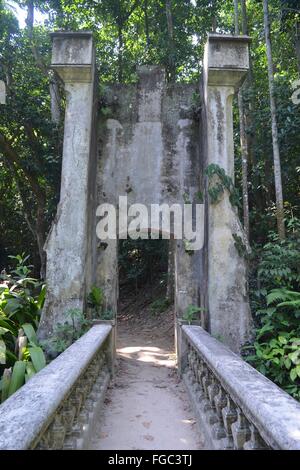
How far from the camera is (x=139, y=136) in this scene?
725cm

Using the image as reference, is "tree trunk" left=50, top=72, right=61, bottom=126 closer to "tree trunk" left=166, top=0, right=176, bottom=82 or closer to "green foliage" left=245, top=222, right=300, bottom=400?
"tree trunk" left=166, top=0, right=176, bottom=82

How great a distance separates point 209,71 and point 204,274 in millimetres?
3013

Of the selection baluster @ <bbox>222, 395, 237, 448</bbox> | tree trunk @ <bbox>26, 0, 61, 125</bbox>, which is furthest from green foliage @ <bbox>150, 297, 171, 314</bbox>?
baluster @ <bbox>222, 395, 237, 448</bbox>

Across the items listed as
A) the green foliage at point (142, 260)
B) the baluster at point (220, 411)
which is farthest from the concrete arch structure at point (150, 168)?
the green foliage at point (142, 260)

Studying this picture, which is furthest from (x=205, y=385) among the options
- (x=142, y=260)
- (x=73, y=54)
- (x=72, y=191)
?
(x=142, y=260)

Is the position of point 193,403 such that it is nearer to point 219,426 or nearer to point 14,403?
point 219,426

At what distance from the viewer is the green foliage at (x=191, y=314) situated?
6.24 meters

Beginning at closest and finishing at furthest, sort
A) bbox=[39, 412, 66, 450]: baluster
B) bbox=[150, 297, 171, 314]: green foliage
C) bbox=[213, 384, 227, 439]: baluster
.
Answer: bbox=[39, 412, 66, 450]: baluster < bbox=[213, 384, 227, 439]: baluster < bbox=[150, 297, 171, 314]: green foliage

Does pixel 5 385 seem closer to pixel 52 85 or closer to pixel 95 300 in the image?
pixel 95 300

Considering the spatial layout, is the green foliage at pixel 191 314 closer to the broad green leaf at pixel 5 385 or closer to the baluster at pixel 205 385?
the baluster at pixel 205 385

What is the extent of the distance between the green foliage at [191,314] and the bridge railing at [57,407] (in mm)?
2039

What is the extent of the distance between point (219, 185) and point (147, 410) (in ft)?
10.5

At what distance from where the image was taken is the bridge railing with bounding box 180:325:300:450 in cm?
198

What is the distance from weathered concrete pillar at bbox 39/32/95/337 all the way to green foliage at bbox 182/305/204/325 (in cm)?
157
